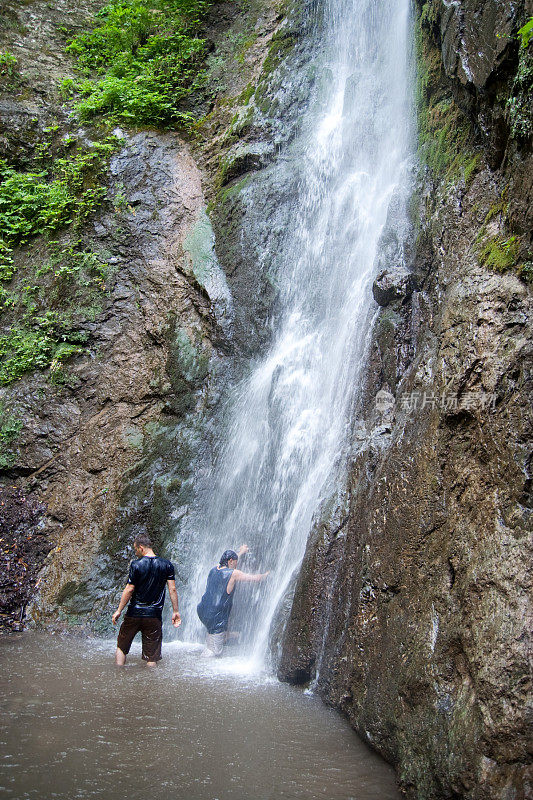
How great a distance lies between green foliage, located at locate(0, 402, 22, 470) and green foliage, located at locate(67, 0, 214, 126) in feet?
23.2

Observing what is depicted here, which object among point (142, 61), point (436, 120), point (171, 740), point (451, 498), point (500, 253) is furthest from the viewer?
point (142, 61)

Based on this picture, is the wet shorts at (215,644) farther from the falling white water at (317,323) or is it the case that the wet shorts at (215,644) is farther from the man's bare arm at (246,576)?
the man's bare arm at (246,576)

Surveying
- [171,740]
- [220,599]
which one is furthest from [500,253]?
[220,599]

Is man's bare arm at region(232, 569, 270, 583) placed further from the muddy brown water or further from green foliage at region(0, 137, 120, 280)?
green foliage at region(0, 137, 120, 280)

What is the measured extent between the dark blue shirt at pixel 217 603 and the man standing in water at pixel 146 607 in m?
0.84

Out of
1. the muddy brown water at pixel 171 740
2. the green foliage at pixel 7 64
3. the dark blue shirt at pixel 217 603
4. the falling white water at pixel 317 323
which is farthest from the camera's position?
the green foliage at pixel 7 64

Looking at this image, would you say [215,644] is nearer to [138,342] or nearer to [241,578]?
[241,578]

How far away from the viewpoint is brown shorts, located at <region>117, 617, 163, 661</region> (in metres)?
5.92

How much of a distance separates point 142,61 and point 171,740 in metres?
14.5

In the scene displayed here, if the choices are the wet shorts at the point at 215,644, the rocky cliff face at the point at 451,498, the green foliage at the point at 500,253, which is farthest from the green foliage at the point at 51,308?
the green foliage at the point at 500,253

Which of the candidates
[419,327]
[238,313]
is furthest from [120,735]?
[238,313]

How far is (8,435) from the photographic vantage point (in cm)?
935

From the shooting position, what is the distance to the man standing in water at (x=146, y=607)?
19.4ft

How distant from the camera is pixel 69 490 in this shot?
29.6ft
